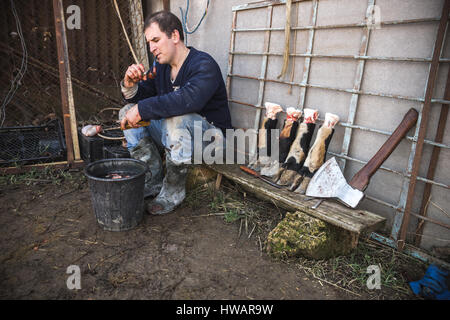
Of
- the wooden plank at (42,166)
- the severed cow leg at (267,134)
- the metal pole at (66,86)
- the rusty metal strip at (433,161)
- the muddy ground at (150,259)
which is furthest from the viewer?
the wooden plank at (42,166)

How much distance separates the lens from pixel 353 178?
6.64 ft

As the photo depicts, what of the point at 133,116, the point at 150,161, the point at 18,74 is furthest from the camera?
the point at 18,74

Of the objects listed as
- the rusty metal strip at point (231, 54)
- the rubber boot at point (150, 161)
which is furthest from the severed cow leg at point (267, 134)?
the rubber boot at point (150, 161)

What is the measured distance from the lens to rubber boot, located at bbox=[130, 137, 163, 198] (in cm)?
281

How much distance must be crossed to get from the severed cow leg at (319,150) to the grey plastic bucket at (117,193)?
3.90ft

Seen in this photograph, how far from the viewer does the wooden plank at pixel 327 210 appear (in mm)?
1824

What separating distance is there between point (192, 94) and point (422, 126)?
1.59 m

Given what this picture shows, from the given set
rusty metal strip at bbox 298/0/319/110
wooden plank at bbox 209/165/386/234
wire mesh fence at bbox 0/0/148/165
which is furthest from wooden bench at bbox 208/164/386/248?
wire mesh fence at bbox 0/0/148/165

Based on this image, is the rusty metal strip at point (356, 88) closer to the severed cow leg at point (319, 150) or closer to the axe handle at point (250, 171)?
the severed cow leg at point (319, 150)

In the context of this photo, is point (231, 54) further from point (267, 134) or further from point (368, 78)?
point (368, 78)

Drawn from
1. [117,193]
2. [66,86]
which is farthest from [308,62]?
[66,86]
